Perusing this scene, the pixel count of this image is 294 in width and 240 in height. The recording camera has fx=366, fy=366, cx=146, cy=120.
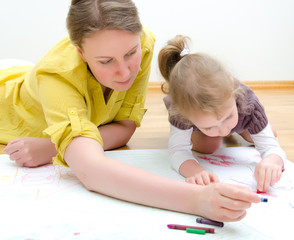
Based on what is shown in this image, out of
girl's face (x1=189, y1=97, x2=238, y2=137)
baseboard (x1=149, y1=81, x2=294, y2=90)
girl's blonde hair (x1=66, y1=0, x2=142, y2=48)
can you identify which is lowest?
baseboard (x1=149, y1=81, x2=294, y2=90)

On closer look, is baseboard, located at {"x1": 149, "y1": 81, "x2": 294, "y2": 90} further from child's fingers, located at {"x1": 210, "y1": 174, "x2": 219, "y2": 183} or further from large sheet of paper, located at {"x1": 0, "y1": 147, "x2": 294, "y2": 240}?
child's fingers, located at {"x1": 210, "y1": 174, "x2": 219, "y2": 183}

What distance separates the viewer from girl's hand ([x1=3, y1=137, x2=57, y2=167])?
0.88 metres

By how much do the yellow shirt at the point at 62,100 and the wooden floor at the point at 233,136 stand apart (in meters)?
0.10

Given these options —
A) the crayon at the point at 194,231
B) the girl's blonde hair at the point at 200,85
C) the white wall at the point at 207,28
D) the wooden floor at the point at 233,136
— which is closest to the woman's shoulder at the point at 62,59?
the girl's blonde hair at the point at 200,85

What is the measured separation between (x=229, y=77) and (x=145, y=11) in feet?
5.12

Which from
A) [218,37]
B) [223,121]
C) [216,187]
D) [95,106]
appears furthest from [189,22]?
[216,187]

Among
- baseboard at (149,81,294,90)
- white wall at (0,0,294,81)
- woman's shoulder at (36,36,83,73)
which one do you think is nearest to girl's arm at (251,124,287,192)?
woman's shoulder at (36,36,83,73)

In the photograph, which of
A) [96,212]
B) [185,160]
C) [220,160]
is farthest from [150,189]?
[220,160]

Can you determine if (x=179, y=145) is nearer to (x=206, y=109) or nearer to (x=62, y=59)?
(x=206, y=109)

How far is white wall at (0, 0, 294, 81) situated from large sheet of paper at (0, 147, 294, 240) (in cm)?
134

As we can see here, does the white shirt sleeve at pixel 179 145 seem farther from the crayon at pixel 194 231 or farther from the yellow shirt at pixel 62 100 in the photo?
the crayon at pixel 194 231

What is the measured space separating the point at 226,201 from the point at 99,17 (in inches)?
16.7

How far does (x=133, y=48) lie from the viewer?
772mm

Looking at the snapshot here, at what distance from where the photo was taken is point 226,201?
58 centimetres
